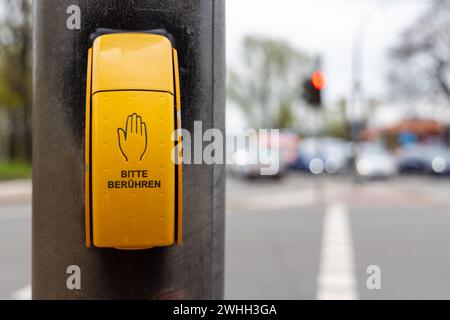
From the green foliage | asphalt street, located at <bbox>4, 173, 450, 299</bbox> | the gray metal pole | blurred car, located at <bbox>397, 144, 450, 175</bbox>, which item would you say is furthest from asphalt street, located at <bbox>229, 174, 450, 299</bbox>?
blurred car, located at <bbox>397, 144, 450, 175</bbox>

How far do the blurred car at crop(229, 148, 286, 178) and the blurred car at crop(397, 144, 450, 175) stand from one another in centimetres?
892

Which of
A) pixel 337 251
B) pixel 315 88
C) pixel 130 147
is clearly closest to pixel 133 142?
pixel 130 147

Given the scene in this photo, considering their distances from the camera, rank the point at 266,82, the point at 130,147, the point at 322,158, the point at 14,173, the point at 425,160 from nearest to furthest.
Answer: the point at 130,147 → the point at 14,173 → the point at 322,158 → the point at 425,160 → the point at 266,82

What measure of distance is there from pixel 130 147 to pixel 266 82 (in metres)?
49.2

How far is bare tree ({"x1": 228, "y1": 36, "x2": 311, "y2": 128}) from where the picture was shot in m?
49.6

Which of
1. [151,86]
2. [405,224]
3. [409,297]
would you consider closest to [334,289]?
[409,297]

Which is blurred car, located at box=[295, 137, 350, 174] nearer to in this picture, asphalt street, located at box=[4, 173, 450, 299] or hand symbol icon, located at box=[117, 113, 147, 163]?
asphalt street, located at box=[4, 173, 450, 299]

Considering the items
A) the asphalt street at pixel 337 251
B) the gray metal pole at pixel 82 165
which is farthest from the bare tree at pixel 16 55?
the gray metal pole at pixel 82 165

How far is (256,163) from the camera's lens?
2634 centimetres

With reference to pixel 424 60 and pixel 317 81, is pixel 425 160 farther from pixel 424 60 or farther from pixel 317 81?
pixel 317 81

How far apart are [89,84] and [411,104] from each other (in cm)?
4113
